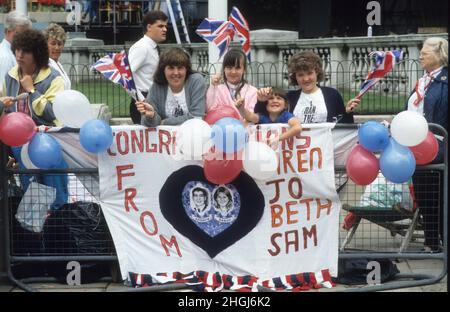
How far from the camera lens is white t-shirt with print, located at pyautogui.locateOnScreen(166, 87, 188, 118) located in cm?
695

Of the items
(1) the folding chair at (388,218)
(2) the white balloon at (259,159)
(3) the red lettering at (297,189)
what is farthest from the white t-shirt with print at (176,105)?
(1) the folding chair at (388,218)

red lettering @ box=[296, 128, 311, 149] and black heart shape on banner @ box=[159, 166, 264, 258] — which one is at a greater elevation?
red lettering @ box=[296, 128, 311, 149]

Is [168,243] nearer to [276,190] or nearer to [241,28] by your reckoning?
[276,190]

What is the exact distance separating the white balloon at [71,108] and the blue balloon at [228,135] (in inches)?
42.2

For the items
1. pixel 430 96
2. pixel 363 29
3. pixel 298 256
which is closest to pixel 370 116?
pixel 430 96

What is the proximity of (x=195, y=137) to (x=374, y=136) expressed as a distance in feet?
4.23

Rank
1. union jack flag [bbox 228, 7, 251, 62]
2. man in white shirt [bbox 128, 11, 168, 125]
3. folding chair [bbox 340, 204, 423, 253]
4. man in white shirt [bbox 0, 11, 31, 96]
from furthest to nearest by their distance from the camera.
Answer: man in white shirt [bbox 128, 11, 168, 125] < man in white shirt [bbox 0, 11, 31, 96] < union jack flag [bbox 228, 7, 251, 62] < folding chair [bbox 340, 204, 423, 253]

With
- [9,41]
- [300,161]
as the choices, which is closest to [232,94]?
[300,161]

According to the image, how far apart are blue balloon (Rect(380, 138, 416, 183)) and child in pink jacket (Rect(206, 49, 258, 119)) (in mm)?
1180

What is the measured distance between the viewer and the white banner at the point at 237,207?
6.73 meters

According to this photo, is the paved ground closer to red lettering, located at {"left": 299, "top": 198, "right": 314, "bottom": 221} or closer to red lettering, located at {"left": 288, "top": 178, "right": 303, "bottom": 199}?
red lettering, located at {"left": 299, "top": 198, "right": 314, "bottom": 221}

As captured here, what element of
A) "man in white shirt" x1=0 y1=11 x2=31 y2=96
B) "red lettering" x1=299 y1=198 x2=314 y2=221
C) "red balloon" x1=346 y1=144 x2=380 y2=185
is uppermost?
"man in white shirt" x1=0 y1=11 x2=31 y2=96

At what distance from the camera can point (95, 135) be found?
6.54m

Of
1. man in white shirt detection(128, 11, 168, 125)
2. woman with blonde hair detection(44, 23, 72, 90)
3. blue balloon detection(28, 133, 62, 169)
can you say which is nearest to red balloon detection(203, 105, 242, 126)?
blue balloon detection(28, 133, 62, 169)
